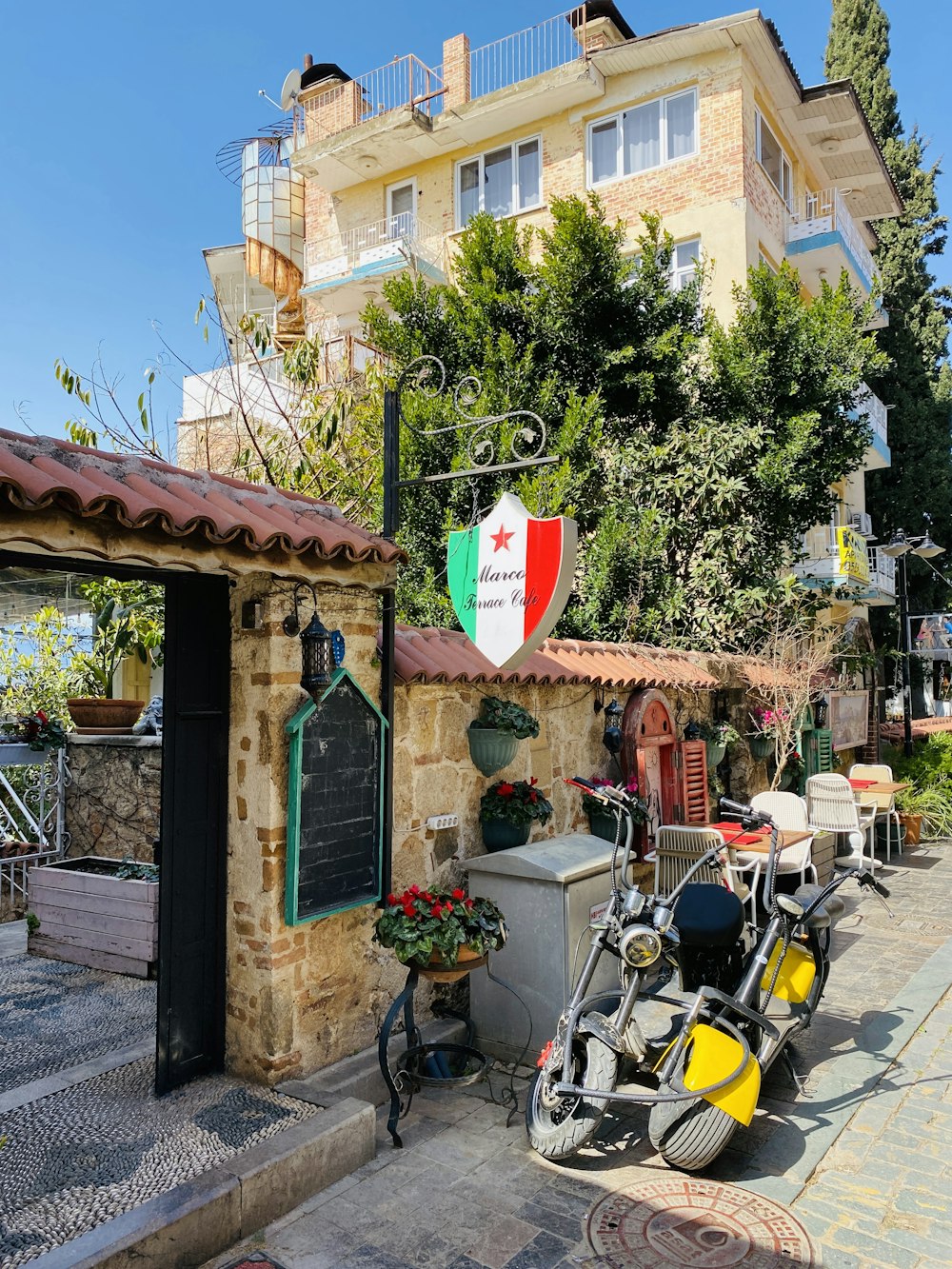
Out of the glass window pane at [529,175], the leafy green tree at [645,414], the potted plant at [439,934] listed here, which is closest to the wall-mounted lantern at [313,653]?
the potted plant at [439,934]

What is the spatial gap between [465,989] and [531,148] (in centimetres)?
1703

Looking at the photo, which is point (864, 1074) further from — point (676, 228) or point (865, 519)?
point (865, 519)

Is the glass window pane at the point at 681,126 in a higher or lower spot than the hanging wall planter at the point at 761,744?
higher

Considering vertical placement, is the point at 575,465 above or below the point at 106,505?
above

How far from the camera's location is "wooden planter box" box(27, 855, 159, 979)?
6.02 meters

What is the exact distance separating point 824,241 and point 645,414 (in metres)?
7.72

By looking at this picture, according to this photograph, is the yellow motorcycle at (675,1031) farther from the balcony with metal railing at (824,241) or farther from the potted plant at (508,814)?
the balcony with metal railing at (824,241)

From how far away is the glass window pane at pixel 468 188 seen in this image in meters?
18.2

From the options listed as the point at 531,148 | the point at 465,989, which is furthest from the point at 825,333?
the point at 465,989

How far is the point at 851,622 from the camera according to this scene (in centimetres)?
2016

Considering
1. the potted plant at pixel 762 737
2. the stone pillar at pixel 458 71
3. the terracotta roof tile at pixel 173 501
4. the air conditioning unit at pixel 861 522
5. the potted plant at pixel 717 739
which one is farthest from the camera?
the air conditioning unit at pixel 861 522

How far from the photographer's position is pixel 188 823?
4.39 meters

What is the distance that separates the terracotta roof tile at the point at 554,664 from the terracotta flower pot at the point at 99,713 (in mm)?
3527

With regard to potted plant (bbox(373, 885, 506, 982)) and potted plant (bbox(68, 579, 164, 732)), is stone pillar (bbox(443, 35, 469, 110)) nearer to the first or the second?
potted plant (bbox(68, 579, 164, 732))
